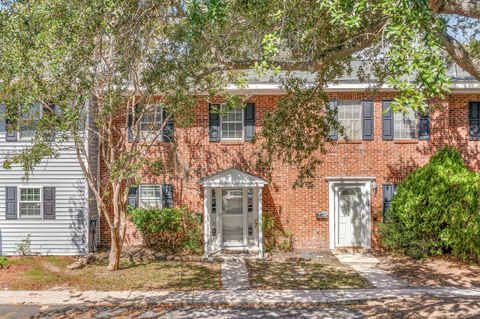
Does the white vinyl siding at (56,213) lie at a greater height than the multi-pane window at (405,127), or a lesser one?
lesser

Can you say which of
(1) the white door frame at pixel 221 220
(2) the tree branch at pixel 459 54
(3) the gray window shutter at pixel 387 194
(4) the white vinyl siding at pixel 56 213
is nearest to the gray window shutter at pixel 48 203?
(4) the white vinyl siding at pixel 56 213

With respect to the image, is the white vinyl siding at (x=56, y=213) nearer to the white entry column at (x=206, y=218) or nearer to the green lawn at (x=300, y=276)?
the white entry column at (x=206, y=218)

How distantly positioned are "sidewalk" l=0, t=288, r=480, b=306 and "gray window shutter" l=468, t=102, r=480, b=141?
657cm

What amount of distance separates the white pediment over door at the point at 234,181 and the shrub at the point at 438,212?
4266 mm

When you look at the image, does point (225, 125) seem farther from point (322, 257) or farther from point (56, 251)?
point (56, 251)

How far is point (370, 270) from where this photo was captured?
40.9 ft

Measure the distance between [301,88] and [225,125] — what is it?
412 cm

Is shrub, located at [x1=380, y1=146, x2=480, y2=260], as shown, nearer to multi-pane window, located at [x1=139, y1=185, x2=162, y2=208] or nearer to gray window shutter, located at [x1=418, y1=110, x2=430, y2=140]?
gray window shutter, located at [x1=418, y1=110, x2=430, y2=140]

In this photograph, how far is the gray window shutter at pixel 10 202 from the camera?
14.4m

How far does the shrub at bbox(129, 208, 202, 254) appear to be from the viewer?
47.8 feet

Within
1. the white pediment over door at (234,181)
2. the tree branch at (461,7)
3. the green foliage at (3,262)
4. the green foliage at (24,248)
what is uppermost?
the tree branch at (461,7)

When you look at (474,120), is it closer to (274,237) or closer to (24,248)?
(274,237)

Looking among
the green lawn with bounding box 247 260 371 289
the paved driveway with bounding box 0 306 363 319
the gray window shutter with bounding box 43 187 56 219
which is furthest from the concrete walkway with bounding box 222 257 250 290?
the gray window shutter with bounding box 43 187 56 219

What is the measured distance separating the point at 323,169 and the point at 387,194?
2224mm
